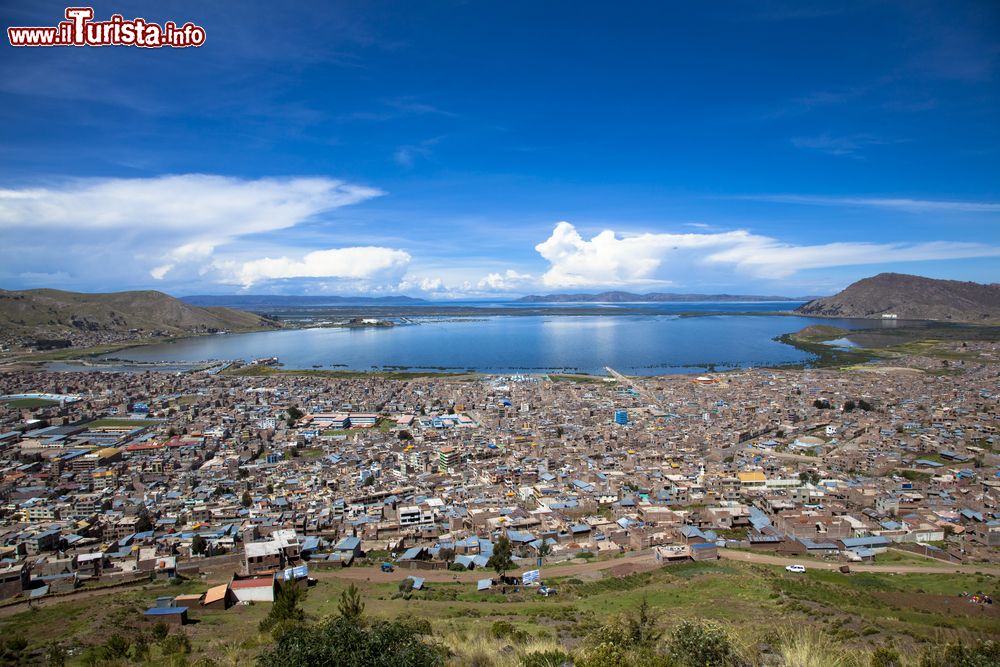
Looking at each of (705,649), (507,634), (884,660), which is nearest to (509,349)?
(507,634)

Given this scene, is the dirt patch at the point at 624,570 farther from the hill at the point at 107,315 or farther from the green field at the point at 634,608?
the hill at the point at 107,315

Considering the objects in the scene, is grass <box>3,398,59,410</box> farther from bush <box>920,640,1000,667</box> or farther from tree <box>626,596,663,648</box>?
bush <box>920,640,1000,667</box>

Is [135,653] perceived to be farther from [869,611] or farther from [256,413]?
[256,413]

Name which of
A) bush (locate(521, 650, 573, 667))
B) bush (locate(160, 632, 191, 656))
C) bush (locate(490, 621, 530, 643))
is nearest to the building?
bush (locate(160, 632, 191, 656))

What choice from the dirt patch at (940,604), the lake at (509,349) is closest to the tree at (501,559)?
the dirt patch at (940,604)

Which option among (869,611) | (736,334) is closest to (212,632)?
(869,611)
